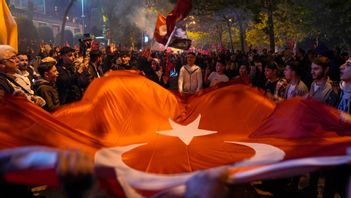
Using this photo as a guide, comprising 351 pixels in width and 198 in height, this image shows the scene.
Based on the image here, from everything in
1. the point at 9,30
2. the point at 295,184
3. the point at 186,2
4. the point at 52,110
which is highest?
the point at 186,2

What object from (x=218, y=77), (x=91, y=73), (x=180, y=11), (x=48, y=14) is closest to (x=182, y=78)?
(x=218, y=77)

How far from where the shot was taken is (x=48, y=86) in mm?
6977

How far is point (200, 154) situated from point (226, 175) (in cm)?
317

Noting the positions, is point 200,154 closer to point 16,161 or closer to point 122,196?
point 122,196

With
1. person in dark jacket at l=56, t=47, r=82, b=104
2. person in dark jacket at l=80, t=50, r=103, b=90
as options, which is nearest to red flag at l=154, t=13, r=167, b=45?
person in dark jacket at l=80, t=50, r=103, b=90

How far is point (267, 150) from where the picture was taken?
224 inches

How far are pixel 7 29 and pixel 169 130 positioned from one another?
320 cm

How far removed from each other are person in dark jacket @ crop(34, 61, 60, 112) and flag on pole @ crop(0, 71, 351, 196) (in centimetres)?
46

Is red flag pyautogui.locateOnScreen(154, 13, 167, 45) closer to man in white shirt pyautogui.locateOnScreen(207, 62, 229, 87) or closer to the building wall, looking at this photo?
man in white shirt pyautogui.locateOnScreen(207, 62, 229, 87)

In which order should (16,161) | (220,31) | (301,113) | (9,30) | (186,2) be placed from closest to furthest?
(16,161) → (301,113) → (9,30) → (186,2) → (220,31)

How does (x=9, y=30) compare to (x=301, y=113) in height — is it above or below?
above

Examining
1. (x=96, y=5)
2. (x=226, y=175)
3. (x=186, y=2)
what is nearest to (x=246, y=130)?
(x=226, y=175)

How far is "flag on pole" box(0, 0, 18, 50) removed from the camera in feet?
24.6

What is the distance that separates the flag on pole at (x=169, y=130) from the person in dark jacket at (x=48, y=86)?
0.46 metres
